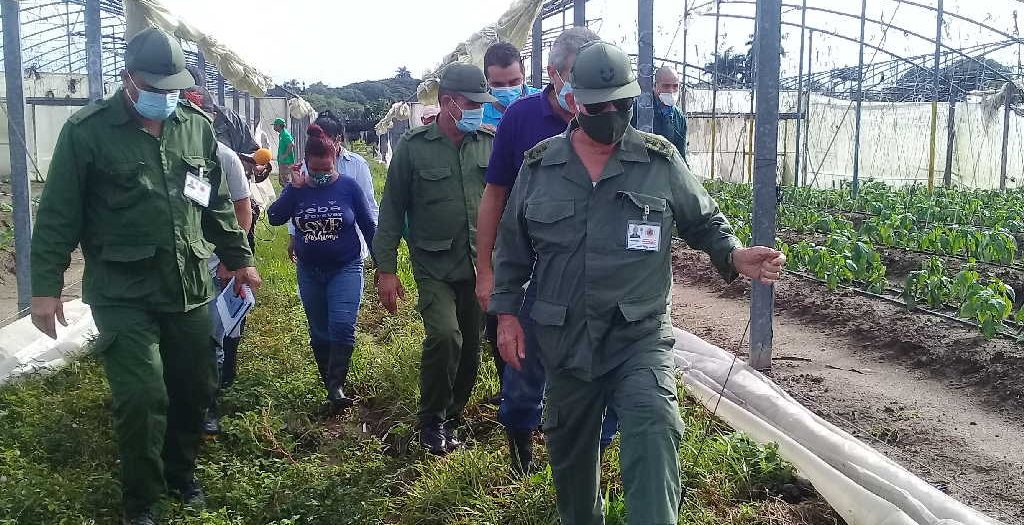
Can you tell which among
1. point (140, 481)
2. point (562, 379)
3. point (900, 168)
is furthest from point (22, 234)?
point (900, 168)

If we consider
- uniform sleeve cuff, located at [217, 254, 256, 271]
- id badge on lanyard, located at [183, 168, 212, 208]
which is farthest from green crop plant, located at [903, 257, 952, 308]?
id badge on lanyard, located at [183, 168, 212, 208]

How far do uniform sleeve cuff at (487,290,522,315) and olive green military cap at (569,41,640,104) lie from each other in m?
0.71

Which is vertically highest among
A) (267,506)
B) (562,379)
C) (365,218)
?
(365,218)

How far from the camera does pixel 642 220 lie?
9.70ft

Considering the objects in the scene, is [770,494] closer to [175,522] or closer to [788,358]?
[175,522]

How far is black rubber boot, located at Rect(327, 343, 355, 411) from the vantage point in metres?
5.16

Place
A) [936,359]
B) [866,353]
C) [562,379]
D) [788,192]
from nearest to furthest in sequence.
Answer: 1. [562,379]
2. [936,359]
3. [866,353]
4. [788,192]

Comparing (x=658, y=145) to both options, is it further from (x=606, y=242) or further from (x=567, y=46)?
(x=567, y=46)

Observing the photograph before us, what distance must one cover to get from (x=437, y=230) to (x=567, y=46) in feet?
3.86

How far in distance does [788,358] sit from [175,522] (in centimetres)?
427

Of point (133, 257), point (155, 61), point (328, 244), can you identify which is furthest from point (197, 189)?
point (328, 244)

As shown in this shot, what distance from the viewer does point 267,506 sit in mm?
3873

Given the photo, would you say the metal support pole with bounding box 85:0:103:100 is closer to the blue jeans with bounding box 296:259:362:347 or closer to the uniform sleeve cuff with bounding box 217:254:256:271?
the blue jeans with bounding box 296:259:362:347

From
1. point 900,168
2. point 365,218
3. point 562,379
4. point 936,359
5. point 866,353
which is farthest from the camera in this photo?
point 900,168
